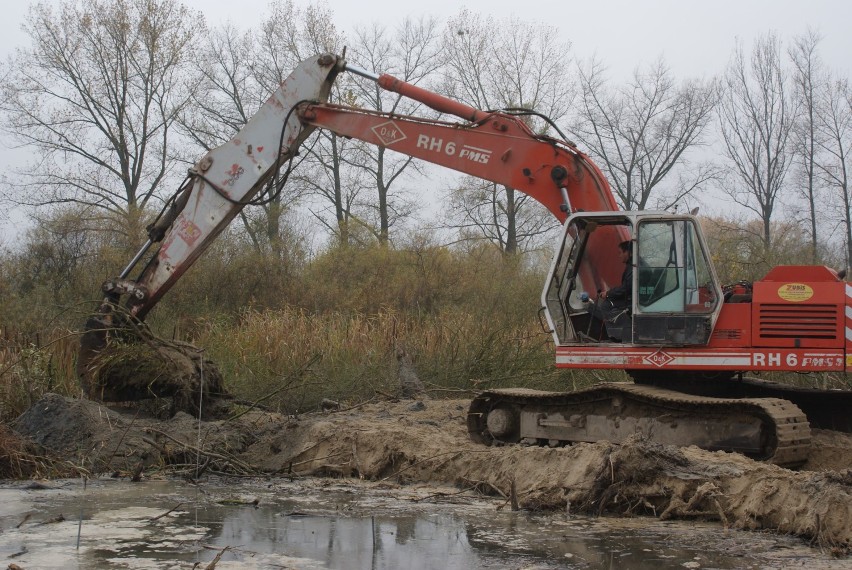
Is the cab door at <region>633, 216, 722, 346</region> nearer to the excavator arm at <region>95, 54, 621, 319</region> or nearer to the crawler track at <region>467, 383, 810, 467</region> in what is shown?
the crawler track at <region>467, 383, 810, 467</region>

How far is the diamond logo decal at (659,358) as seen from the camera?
9.09 m

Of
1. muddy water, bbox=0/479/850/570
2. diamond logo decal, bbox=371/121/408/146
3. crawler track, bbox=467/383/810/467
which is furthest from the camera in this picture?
diamond logo decal, bbox=371/121/408/146

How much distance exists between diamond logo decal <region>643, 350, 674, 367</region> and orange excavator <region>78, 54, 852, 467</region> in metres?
0.01

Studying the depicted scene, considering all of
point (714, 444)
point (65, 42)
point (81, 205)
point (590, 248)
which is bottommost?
point (714, 444)

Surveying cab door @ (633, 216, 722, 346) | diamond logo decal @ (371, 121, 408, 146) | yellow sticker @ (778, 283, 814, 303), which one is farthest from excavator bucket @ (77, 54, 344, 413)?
yellow sticker @ (778, 283, 814, 303)

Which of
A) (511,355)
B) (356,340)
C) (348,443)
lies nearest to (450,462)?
(348,443)

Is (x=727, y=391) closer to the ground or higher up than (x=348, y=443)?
higher up

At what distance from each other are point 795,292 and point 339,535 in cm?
491

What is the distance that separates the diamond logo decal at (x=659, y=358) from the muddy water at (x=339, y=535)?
7.35ft

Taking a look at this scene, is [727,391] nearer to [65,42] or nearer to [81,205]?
[81,205]

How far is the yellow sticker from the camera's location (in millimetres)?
8844

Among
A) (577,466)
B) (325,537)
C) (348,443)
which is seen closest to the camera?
(325,537)

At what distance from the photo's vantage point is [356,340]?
1550cm

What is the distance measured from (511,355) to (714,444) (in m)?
5.66
